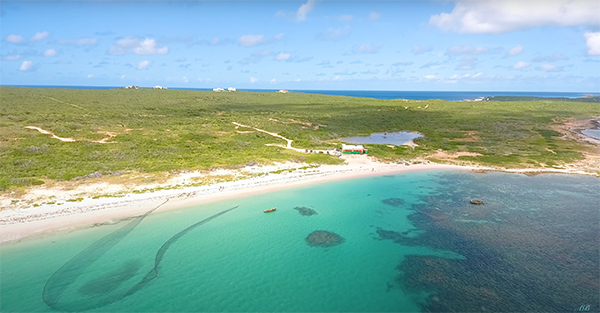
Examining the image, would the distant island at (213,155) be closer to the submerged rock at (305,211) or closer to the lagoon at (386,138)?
the lagoon at (386,138)

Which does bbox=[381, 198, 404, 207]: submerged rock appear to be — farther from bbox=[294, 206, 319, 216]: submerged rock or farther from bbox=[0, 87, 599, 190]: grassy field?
bbox=[0, 87, 599, 190]: grassy field

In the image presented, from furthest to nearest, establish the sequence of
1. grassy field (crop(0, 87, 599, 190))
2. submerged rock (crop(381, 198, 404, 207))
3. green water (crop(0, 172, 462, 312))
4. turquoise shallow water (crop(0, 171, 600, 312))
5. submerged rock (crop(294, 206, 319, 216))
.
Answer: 1. grassy field (crop(0, 87, 599, 190))
2. submerged rock (crop(381, 198, 404, 207))
3. submerged rock (crop(294, 206, 319, 216))
4. turquoise shallow water (crop(0, 171, 600, 312))
5. green water (crop(0, 172, 462, 312))

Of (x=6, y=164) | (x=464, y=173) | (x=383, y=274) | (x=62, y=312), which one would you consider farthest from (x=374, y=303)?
(x=6, y=164)

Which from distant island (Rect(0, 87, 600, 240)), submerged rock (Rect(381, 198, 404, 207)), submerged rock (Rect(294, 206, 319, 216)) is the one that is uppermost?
distant island (Rect(0, 87, 600, 240))

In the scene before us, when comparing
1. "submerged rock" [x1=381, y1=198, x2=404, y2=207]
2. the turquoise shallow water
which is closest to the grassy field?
"submerged rock" [x1=381, y1=198, x2=404, y2=207]

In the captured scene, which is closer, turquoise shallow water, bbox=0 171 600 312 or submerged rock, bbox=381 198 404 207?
turquoise shallow water, bbox=0 171 600 312

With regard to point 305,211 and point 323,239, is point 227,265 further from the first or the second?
point 305,211

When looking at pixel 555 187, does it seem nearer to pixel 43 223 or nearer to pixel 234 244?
pixel 234 244
